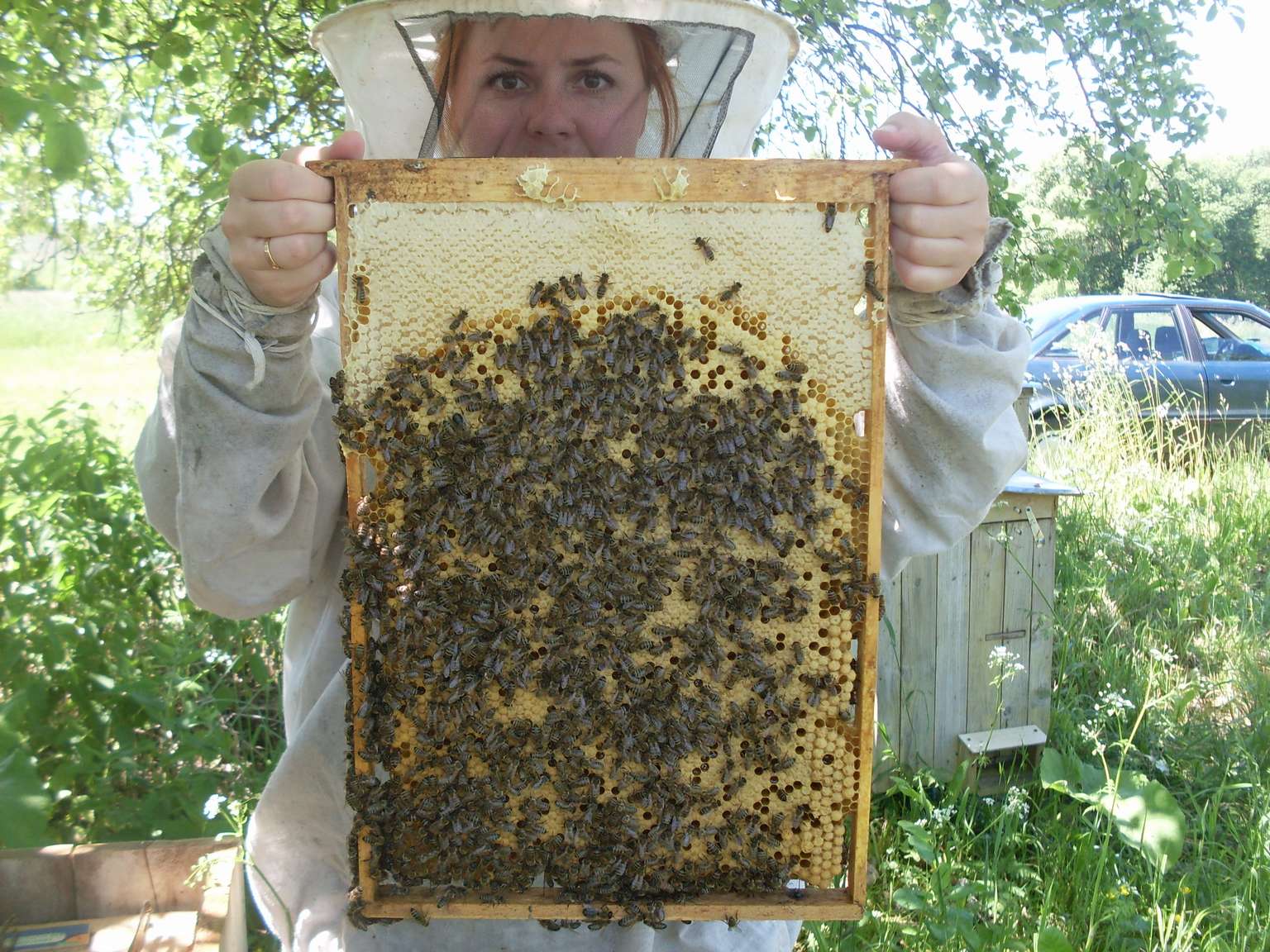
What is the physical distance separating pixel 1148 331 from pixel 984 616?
369 inches

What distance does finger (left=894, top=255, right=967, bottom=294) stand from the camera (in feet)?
6.99

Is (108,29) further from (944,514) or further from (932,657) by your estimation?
(932,657)

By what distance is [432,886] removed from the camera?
2.14 metres

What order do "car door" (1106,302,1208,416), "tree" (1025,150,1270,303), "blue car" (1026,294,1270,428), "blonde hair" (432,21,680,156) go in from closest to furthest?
1. "blonde hair" (432,21,680,156)
2. "blue car" (1026,294,1270,428)
3. "car door" (1106,302,1208,416)
4. "tree" (1025,150,1270,303)

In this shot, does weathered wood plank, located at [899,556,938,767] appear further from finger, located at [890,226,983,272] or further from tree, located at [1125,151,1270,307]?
tree, located at [1125,151,1270,307]

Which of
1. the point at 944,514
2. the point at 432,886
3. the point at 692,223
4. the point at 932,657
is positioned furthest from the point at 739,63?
the point at 932,657

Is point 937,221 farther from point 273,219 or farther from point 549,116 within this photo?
point 273,219

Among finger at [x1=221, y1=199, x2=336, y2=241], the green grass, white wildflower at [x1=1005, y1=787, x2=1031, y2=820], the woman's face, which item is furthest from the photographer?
the green grass

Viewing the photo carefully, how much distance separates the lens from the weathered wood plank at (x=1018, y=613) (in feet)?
16.3

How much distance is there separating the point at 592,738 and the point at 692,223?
3.90 ft

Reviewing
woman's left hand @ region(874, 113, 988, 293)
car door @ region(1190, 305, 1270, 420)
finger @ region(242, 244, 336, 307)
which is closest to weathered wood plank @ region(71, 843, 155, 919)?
finger @ region(242, 244, 336, 307)

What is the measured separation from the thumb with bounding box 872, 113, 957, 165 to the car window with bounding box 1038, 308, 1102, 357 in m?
10.2

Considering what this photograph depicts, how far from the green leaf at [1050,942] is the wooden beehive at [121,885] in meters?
2.66

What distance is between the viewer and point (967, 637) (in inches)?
193
